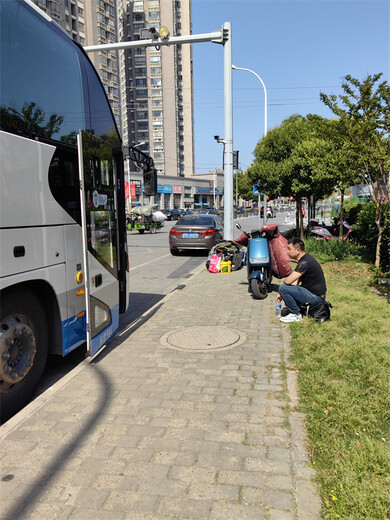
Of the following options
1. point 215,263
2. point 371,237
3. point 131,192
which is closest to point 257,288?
point 215,263

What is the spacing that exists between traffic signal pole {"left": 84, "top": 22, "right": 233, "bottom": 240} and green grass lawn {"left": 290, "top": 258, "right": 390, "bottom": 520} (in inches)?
263

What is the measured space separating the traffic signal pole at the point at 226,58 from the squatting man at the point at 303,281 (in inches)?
265

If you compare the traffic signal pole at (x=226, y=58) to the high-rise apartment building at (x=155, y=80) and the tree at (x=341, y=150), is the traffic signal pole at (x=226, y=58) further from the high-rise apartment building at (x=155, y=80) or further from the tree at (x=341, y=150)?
the high-rise apartment building at (x=155, y=80)

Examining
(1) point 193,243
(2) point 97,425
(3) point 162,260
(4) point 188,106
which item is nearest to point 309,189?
(1) point 193,243

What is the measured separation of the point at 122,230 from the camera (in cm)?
571

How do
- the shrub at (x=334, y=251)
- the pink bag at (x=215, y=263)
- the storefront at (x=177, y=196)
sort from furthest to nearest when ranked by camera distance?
the storefront at (x=177, y=196), the shrub at (x=334, y=251), the pink bag at (x=215, y=263)

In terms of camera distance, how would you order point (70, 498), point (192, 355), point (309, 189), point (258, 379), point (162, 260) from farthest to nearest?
point (309, 189), point (162, 260), point (192, 355), point (258, 379), point (70, 498)

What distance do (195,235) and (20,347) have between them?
11931 millimetres

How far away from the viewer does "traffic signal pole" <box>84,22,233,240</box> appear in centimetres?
1043

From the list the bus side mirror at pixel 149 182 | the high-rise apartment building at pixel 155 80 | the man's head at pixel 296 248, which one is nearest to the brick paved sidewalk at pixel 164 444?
the man's head at pixel 296 248

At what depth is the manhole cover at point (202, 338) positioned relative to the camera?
5168mm

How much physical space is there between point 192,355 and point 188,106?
330ft

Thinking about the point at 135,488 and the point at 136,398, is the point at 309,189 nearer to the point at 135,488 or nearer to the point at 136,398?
the point at 136,398

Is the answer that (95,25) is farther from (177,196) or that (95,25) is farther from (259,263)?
(259,263)
